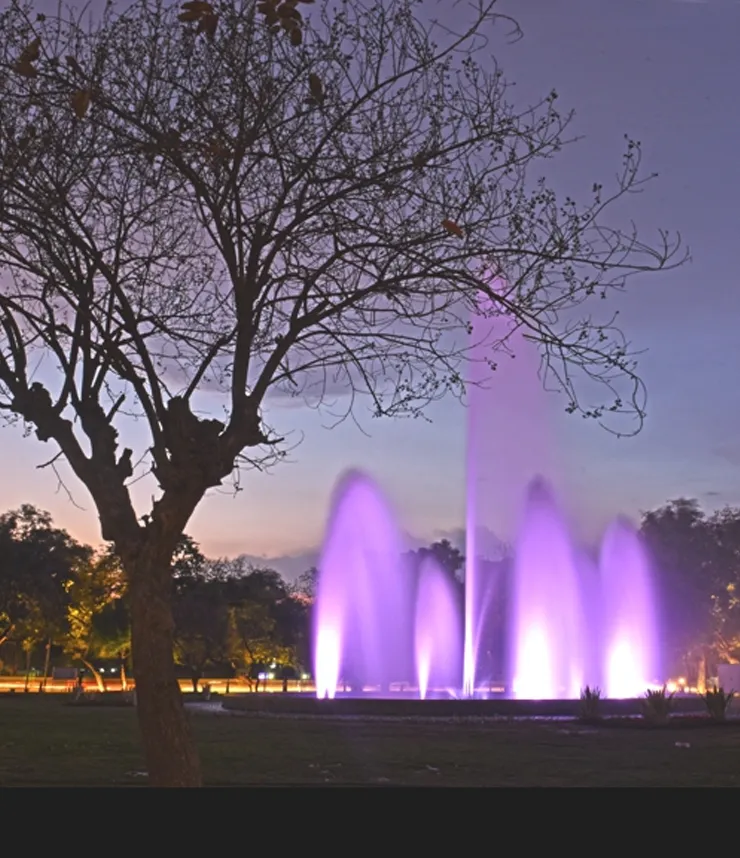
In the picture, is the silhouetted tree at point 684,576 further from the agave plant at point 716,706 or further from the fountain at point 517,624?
the agave plant at point 716,706

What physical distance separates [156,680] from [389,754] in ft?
31.0

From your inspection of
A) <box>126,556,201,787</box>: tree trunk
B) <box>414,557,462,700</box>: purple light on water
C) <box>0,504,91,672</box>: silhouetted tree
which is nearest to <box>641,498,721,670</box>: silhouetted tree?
<box>414,557,462,700</box>: purple light on water

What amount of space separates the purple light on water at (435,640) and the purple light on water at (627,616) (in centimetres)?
659

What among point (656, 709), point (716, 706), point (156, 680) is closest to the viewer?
point (156, 680)

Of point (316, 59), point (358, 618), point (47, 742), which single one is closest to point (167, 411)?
point (316, 59)

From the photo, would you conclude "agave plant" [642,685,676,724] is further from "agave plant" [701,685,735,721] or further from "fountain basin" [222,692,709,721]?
"fountain basin" [222,692,709,721]

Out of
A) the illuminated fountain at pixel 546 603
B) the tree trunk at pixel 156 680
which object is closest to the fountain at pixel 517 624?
the illuminated fountain at pixel 546 603

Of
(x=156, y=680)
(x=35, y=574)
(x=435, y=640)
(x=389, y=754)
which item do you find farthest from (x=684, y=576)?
(x=156, y=680)

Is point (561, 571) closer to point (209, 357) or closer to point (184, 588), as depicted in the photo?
point (184, 588)

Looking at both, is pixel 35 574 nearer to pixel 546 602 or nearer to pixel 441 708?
pixel 546 602

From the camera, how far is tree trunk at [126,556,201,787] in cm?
851

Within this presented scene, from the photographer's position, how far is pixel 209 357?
982 cm

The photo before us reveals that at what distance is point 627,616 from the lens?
166 feet

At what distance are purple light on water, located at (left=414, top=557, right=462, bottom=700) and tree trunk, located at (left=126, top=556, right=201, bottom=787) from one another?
1403 inches
